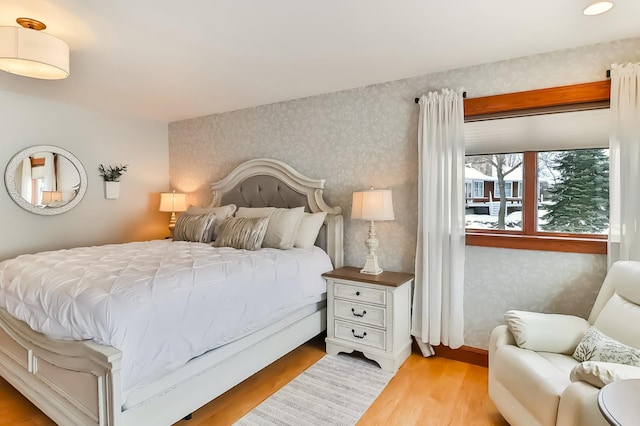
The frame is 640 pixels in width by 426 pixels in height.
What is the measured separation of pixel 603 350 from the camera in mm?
1692

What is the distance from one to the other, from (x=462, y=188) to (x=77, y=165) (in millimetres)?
4009

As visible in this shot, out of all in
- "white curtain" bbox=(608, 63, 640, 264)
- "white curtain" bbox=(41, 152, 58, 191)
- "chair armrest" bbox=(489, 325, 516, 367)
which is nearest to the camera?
"chair armrest" bbox=(489, 325, 516, 367)

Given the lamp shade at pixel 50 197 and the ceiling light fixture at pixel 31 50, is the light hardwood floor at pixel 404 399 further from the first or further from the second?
the ceiling light fixture at pixel 31 50

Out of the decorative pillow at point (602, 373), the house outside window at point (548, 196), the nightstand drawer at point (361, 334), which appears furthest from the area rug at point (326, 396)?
the house outside window at point (548, 196)

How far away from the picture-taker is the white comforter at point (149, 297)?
1.64m

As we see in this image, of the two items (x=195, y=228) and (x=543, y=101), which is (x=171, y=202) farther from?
(x=543, y=101)

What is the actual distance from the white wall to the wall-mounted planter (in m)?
0.06

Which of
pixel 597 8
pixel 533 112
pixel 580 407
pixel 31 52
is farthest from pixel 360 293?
pixel 31 52

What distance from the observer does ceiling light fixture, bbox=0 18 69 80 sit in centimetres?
190

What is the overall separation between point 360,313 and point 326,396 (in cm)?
71

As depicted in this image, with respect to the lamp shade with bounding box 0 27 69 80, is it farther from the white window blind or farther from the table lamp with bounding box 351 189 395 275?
the white window blind

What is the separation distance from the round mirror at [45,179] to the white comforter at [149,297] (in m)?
1.29

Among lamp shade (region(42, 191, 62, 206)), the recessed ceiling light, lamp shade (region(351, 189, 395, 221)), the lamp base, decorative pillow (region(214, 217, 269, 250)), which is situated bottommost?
the lamp base

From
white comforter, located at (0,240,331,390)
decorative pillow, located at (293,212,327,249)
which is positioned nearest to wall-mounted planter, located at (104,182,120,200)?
white comforter, located at (0,240,331,390)
